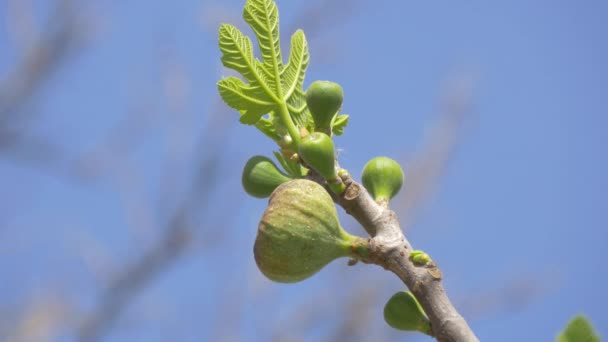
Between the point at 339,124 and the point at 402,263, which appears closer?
the point at 402,263

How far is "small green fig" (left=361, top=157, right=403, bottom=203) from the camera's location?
186 centimetres

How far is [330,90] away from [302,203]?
0.34 m

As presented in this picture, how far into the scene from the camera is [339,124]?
204cm

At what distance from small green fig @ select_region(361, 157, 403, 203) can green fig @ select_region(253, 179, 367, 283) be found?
0.18 m

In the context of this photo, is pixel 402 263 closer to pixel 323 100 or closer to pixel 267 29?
pixel 323 100

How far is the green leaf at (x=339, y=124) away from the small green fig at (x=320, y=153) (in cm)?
A: 31

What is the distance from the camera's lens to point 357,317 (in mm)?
8672

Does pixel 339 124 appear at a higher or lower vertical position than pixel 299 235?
higher

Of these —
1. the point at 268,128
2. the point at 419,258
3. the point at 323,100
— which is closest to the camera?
the point at 419,258

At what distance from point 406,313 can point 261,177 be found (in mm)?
555

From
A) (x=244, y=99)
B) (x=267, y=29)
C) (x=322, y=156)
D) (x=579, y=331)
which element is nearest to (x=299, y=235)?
(x=322, y=156)

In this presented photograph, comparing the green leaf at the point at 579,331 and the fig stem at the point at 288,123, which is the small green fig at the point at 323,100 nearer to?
the fig stem at the point at 288,123

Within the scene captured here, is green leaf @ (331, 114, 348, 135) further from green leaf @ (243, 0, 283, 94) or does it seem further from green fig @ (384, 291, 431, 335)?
green fig @ (384, 291, 431, 335)

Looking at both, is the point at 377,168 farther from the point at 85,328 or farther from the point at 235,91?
the point at 85,328
